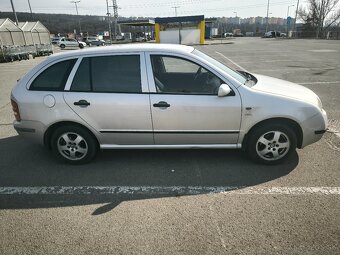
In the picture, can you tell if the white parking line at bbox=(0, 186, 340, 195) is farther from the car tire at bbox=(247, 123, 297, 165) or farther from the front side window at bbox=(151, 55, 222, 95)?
the front side window at bbox=(151, 55, 222, 95)

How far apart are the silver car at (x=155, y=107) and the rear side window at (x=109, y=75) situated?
0.01 m

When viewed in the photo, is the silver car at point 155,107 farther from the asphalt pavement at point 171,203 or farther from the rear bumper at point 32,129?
the asphalt pavement at point 171,203

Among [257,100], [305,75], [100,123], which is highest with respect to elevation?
[257,100]

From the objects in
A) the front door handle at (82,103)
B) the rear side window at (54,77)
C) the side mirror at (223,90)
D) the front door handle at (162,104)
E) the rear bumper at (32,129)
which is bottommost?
the rear bumper at (32,129)

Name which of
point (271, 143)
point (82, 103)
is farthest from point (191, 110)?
point (82, 103)

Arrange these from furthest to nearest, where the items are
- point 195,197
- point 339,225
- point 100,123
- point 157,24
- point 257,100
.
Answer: point 157,24
point 100,123
point 257,100
point 195,197
point 339,225

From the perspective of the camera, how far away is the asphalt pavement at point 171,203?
257 cm

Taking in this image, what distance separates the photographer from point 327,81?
9.36m

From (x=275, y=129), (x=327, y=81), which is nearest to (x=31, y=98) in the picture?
(x=275, y=129)

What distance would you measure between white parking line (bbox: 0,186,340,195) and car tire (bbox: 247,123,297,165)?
0.58m

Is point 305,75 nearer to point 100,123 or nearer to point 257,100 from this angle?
point 257,100

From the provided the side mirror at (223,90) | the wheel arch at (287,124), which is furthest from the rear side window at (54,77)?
the wheel arch at (287,124)

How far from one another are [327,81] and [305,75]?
137 centimetres

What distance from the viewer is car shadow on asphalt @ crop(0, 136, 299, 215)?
328cm
